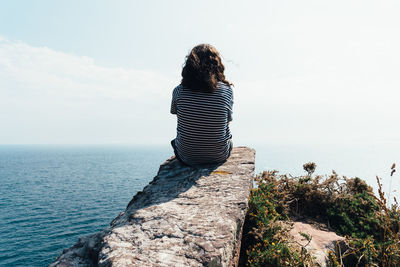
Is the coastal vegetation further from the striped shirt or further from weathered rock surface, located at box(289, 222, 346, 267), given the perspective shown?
the striped shirt

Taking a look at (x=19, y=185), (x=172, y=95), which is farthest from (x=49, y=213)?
(x=172, y=95)

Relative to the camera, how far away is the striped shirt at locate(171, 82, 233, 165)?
14.7ft

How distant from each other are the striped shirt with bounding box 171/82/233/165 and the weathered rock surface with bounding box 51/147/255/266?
1.95 feet

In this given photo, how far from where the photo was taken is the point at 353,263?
4223 millimetres

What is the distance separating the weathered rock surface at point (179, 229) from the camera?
92.1 inches

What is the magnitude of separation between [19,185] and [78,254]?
81.7 meters

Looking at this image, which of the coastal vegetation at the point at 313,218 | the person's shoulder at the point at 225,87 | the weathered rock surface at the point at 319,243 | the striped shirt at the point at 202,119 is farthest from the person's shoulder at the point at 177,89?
the weathered rock surface at the point at 319,243

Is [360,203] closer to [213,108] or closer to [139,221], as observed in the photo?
[213,108]

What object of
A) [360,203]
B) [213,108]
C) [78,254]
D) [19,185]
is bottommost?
[19,185]

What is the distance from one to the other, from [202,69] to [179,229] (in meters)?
2.84

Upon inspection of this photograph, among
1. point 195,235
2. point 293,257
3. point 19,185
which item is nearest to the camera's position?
point 195,235

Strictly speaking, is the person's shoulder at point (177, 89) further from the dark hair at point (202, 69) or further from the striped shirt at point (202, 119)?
the dark hair at point (202, 69)

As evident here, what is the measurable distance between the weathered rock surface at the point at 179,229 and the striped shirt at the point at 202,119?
1.95 feet

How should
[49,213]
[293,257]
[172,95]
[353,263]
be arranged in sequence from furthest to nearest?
[49,213], [172,95], [353,263], [293,257]
